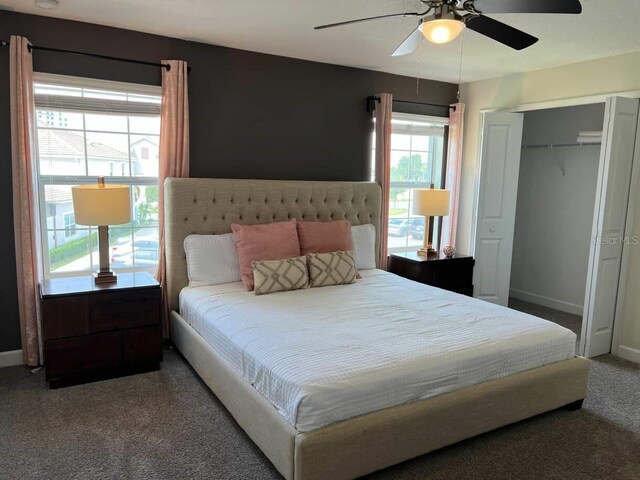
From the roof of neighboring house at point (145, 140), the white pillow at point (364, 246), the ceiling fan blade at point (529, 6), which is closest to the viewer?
the ceiling fan blade at point (529, 6)

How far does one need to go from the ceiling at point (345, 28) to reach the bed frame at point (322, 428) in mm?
1130

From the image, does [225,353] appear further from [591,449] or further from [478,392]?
[591,449]

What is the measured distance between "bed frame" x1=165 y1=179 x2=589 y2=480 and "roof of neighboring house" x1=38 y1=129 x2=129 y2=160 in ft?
1.88

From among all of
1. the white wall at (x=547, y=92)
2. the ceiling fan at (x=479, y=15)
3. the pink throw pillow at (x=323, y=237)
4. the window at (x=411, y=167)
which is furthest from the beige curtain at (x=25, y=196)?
the white wall at (x=547, y=92)

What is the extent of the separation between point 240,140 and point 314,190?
31.1 inches

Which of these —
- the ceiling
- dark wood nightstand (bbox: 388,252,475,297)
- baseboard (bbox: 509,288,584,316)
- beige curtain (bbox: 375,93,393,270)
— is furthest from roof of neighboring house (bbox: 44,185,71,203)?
baseboard (bbox: 509,288,584,316)

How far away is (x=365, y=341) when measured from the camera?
246cm

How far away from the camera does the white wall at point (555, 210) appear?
194 inches

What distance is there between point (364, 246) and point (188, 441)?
7.73 ft

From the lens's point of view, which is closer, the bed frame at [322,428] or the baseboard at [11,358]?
the bed frame at [322,428]

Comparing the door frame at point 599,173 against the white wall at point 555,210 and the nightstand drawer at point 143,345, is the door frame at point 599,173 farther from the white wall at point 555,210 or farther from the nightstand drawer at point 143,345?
the nightstand drawer at point 143,345

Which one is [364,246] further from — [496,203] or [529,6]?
[529,6]

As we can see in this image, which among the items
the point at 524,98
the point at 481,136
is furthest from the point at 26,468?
the point at 524,98

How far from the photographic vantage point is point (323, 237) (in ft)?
12.7
